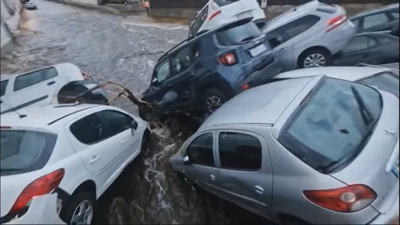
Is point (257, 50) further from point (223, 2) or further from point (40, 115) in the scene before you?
point (223, 2)

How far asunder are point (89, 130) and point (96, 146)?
0.54 ft

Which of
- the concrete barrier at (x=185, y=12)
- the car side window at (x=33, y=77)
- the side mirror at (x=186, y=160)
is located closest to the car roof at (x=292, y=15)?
the concrete barrier at (x=185, y=12)

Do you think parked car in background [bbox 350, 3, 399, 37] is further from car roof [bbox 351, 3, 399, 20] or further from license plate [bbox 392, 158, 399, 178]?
license plate [bbox 392, 158, 399, 178]

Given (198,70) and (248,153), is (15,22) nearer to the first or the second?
(248,153)

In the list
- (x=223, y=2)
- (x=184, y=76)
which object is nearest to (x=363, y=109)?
(x=184, y=76)

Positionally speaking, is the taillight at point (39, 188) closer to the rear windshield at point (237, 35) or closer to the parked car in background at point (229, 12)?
the rear windshield at point (237, 35)

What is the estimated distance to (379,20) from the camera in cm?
320

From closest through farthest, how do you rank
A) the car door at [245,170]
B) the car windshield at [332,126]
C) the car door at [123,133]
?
the car windshield at [332,126], the car door at [245,170], the car door at [123,133]

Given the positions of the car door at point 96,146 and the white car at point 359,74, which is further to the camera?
the car door at point 96,146

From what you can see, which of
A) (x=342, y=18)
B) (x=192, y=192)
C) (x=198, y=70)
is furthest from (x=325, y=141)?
(x=198, y=70)

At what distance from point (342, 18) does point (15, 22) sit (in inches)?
107

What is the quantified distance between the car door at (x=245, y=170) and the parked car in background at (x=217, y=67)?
1.26 m

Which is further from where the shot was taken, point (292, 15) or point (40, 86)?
point (292, 15)

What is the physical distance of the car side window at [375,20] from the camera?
309 centimetres
